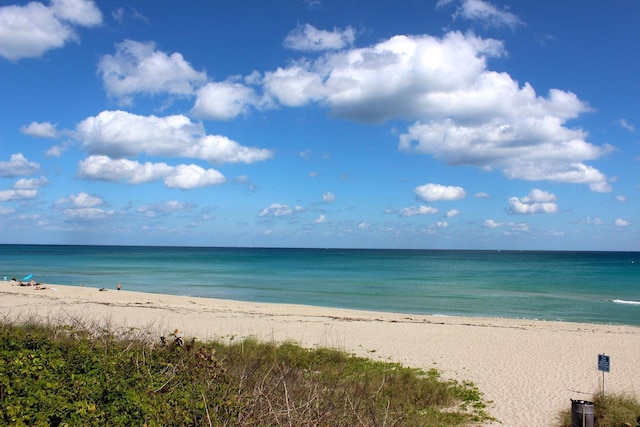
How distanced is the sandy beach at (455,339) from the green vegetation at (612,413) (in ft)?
2.68

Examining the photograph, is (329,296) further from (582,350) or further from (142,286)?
(582,350)

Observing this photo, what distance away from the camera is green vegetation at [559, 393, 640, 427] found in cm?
863

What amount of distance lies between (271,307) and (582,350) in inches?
648

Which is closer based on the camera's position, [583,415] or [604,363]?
[583,415]

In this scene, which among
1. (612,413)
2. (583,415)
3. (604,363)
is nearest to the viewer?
(583,415)

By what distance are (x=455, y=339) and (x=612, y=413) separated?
32.1 ft

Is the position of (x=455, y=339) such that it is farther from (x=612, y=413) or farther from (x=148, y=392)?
(x=148, y=392)

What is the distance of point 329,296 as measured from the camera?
38.6 meters

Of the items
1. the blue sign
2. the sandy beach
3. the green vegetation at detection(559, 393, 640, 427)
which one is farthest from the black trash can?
the blue sign

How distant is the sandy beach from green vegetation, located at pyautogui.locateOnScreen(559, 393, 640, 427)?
0.82m

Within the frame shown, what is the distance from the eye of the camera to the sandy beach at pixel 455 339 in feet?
39.3

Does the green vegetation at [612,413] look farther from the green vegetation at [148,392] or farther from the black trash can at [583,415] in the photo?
the green vegetation at [148,392]

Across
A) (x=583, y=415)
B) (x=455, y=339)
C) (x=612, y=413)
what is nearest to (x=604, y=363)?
(x=612, y=413)

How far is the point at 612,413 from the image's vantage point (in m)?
8.92
